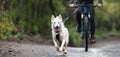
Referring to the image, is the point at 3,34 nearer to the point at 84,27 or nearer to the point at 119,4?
the point at 84,27

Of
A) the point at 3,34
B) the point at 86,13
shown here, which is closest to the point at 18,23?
the point at 3,34

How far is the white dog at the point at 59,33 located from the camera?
12.1m

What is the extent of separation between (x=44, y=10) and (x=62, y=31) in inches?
425

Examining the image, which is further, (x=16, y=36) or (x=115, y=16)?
(x=115, y=16)

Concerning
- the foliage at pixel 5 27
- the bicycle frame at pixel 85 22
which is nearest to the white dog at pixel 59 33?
the bicycle frame at pixel 85 22

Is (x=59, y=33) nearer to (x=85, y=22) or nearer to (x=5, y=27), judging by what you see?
(x=85, y=22)

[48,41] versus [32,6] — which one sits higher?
[32,6]

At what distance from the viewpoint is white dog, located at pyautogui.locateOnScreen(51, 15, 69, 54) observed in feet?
39.8

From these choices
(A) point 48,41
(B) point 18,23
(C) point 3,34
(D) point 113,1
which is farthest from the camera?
(D) point 113,1

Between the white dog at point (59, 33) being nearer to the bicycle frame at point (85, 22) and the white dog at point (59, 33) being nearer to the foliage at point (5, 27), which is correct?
the bicycle frame at point (85, 22)

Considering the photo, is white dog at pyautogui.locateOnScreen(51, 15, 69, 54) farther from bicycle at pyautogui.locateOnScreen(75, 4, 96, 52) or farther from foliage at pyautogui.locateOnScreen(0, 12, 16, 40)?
foliage at pyautogui.locateOnScreen(0, 12, 16, 40)

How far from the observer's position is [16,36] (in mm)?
19516

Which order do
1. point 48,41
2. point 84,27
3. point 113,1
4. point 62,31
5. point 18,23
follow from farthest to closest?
Result: 1. point 113,1
2. point 18,23
3. point 48,41
4. point 84,27
5. point 62,31

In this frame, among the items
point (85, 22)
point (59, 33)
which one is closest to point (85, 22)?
point (85, 22)
